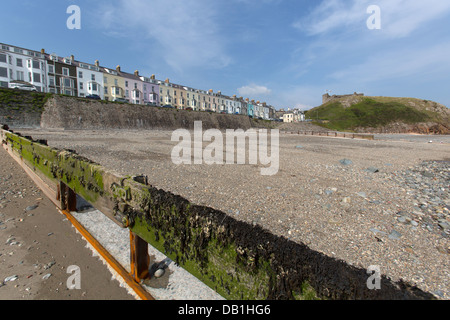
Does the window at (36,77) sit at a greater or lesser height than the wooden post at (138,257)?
greater

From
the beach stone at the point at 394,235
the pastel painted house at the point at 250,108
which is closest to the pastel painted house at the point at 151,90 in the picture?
the pastel painted house at the point at 250,108

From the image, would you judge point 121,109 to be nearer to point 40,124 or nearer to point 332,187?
point 40,124

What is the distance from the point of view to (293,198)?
820cm

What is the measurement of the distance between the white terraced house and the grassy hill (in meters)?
108

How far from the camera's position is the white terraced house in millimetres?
55281

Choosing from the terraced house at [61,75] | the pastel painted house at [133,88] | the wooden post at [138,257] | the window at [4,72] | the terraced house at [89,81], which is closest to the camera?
the wooden post at [138,257]

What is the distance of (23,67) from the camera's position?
2287 inches

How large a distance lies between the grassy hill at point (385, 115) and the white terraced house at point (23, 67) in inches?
4254

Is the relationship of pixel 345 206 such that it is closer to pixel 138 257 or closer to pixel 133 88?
pixel 138 257

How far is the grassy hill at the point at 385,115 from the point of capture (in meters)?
104

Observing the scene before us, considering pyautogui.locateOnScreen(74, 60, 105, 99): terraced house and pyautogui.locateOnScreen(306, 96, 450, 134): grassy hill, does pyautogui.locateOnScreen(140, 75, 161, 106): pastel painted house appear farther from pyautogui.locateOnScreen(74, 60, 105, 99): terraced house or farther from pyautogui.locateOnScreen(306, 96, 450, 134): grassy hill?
pyautogui.locateOnScreen(306, 96, 450, 134): grassy hill

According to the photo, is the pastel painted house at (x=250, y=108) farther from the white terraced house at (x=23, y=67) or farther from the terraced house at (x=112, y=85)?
the white terraced house at (x=23, y=67)
